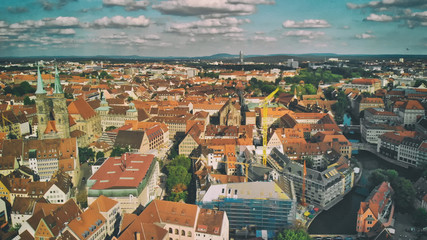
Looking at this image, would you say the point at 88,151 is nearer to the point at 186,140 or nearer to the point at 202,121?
the point at 186,140

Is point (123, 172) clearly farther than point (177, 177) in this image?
No

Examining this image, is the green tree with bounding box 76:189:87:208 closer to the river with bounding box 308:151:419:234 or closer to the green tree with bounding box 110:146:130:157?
the green tree with bounding box 110:146:130:157

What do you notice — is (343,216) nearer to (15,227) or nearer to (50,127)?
(15,227)

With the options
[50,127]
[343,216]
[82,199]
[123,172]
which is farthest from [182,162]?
[343,216]

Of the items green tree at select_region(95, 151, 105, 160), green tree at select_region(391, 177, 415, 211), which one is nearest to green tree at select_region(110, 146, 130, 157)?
green tree at select_region(95, 151, 105, 160)

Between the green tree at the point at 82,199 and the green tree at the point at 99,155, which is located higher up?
the green tree at the point at 99,155

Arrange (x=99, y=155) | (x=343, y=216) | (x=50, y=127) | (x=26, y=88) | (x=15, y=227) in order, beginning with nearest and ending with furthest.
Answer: (x=15, y=227)
(x=343, y=216)
(x=99, y=155)
(x=50, y=127)
(x=26, y=88)

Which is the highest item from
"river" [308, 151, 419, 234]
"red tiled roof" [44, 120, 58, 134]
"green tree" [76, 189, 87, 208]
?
"red tiled roof" [44, 120, 58, 134]

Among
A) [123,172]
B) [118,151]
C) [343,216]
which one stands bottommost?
[343,216]

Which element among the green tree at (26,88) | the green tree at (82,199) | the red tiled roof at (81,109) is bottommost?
the green tree at (82,199)

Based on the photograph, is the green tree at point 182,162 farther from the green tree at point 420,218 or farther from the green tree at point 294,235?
the green tree at point 420,218

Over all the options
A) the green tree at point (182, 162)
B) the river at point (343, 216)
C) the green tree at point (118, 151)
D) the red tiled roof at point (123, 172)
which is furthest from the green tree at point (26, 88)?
the river at point (343, 216)
